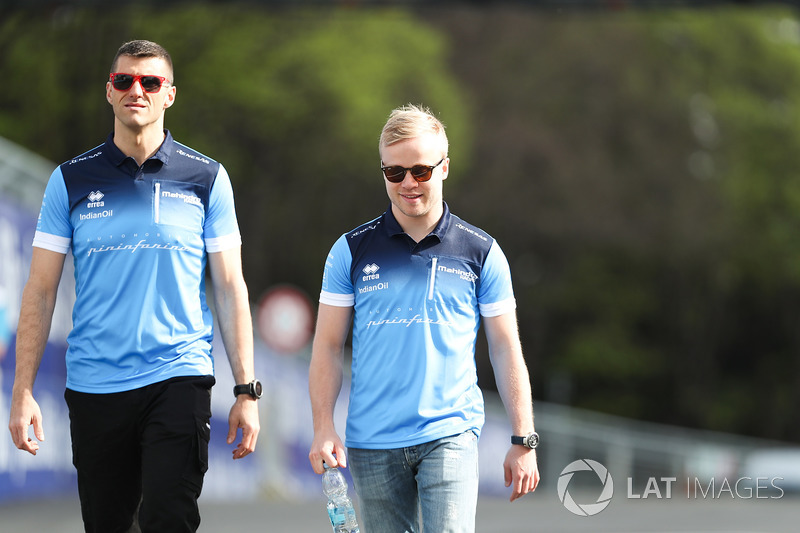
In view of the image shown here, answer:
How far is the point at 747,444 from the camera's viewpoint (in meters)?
45.2

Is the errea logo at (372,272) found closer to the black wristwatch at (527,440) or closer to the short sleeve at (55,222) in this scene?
the black wristwatch at (527,440)

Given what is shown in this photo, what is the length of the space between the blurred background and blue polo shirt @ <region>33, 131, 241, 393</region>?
912 centimetres

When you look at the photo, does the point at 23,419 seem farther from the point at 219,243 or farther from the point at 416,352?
the point at 416,352

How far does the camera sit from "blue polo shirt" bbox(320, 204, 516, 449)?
5656mm

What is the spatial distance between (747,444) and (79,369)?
41.6 metres

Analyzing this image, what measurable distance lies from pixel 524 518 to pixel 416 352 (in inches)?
392

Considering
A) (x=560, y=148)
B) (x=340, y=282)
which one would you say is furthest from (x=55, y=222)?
(x=560, y=148)

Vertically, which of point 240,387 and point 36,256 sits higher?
point 36,256

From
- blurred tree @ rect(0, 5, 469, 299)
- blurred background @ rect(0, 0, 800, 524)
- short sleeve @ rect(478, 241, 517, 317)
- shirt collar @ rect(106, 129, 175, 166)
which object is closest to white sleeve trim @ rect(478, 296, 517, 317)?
short sleeve @ rect(478, 241, 517, 317)

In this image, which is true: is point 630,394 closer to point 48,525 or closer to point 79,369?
point 48,525

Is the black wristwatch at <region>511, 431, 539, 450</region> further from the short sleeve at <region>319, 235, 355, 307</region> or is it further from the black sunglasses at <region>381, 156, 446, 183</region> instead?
the black sunglasses at <region>381, 156, 446, 183</region>

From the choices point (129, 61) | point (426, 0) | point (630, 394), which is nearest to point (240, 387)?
point (129, 61)

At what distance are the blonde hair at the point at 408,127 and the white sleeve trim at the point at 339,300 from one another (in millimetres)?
655

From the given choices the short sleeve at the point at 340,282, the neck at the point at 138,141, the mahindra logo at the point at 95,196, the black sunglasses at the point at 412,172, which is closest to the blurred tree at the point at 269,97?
the neck at the point at 138,141
